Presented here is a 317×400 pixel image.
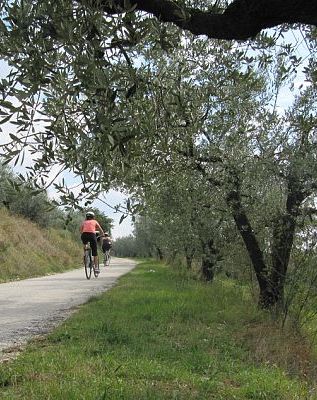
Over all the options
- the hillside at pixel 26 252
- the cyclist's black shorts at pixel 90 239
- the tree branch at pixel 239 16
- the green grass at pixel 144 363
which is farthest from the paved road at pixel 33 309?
the hillside at pixel 26 252

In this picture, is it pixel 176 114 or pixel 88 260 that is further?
pixel 88 260

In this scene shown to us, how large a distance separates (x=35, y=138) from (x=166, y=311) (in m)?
6.10

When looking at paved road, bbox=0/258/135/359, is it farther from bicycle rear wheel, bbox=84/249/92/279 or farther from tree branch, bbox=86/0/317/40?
tree branch, bbox=86/0/317/40

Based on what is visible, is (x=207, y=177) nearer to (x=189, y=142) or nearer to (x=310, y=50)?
(x=189, y=142)

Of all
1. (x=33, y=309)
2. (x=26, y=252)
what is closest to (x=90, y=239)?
(x=33, y=309)

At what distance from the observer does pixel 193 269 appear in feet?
81.8

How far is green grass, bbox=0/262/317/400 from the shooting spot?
4434mm

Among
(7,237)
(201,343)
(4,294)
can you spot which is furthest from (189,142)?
(7,237)

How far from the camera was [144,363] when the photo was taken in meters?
5.41

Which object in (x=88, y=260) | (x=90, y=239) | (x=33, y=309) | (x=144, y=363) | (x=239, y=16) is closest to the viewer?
(x=239, y=16)

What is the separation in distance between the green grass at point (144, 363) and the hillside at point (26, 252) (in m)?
10.8

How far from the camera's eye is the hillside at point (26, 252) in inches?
832

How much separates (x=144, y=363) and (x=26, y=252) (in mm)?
21406

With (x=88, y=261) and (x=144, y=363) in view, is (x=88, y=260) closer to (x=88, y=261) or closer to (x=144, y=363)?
(x=88, y=261)
